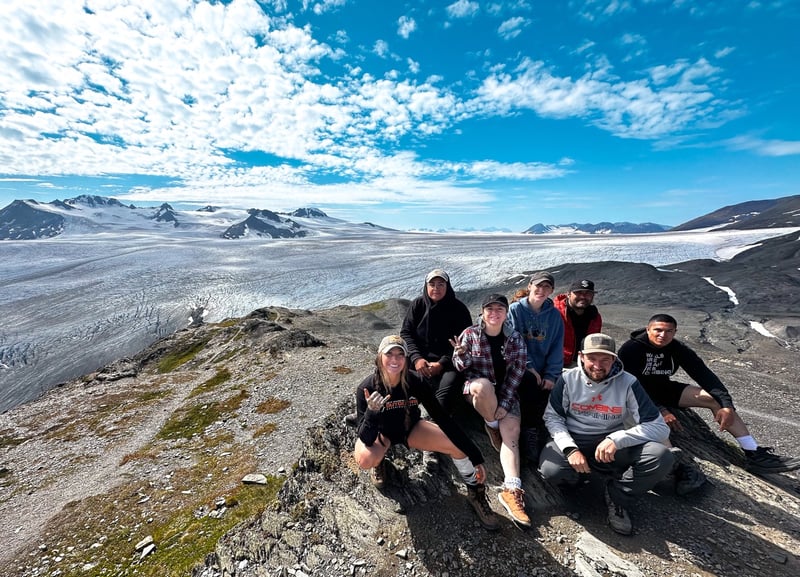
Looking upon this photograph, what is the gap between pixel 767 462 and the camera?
6898mm

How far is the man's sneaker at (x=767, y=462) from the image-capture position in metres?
6.79

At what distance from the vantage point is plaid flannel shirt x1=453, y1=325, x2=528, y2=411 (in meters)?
5.62

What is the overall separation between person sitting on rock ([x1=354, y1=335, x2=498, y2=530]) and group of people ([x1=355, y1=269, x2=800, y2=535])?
0.01 m

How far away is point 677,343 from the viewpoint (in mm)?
6910

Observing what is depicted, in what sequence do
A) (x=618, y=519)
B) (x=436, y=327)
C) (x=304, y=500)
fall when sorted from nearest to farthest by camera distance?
(x=618, y=519), (x=304, y=500), (x=436, y=327)

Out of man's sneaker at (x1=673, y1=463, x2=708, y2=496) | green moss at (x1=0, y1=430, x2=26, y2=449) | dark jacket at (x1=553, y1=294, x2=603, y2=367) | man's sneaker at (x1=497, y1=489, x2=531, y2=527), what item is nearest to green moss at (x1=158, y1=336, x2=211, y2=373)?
green moss at (x1=0, y1=430, x2=26, y2=449)

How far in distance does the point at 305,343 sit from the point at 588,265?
54813 millimetres

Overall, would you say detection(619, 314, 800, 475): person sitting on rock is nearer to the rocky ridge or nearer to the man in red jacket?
the rocky ridge

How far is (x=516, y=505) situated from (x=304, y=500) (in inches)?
135

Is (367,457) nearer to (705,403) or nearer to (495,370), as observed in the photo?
(495,370)

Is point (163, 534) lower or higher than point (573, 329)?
lower

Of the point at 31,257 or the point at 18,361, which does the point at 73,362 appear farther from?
the point at 31,257

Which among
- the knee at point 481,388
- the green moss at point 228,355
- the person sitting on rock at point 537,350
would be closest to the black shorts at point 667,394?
the person sitting on rock at point 537,350

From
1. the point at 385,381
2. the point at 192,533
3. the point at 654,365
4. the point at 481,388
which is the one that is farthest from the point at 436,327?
the point at 192,533
